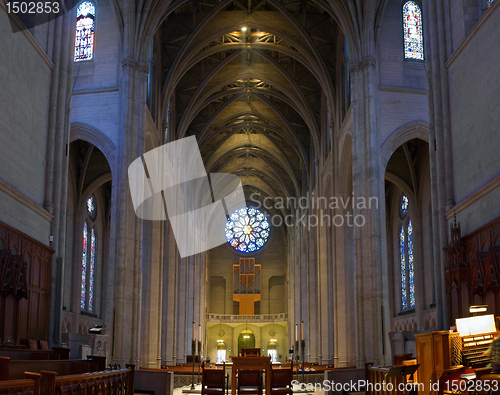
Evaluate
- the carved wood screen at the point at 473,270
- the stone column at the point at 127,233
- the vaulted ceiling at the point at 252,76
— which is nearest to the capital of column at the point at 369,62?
the vaulted ceiling at the point at 252,76

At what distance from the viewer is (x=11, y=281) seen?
1062cm

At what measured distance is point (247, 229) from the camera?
46125 mm

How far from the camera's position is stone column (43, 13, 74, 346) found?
12539 millimetres

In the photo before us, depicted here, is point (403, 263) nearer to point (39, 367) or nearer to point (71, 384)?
point (39, 367)

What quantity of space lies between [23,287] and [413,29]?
15.2 meters

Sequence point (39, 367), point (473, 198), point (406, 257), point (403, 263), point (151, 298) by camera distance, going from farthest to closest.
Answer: point (403, 263)
point (406, 257)
point (151, 298)
point (473, 198)
point (39, 367)

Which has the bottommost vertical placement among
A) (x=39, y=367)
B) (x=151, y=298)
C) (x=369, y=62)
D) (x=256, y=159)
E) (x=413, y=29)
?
(x=39, y=367)

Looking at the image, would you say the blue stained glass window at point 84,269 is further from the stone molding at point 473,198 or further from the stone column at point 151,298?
the stone molding at point 473,198

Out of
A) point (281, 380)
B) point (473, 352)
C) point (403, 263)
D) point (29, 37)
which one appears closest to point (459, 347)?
point (473, 352)

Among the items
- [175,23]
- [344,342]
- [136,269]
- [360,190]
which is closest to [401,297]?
[344,342]

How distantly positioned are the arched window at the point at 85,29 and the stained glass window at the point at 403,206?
47.5ft

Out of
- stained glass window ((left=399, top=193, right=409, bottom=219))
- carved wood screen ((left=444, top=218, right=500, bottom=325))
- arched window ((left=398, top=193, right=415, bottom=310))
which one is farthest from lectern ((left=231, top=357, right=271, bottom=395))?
stained glass window ((left=399, top=193, right=409, bottom=219))

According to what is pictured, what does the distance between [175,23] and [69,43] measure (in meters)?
11.6

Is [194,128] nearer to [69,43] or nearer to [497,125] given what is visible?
[69,43]
